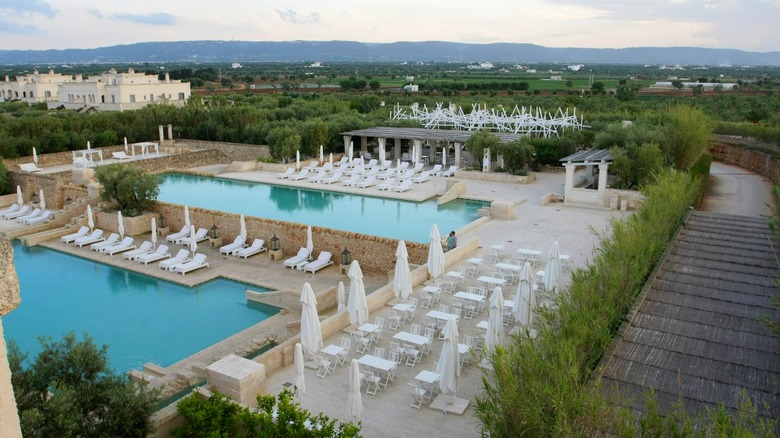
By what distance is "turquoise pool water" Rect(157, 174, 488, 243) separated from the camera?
20.9 metres

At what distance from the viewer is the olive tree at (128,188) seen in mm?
21594

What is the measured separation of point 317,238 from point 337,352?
824 cm

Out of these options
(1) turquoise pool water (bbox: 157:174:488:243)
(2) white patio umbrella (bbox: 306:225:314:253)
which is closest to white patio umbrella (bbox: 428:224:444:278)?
(2) white patio umbrella (bbox: 306:225:314:253)

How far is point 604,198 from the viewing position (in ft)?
70.9

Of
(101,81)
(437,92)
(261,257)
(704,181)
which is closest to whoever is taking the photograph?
(261,257)

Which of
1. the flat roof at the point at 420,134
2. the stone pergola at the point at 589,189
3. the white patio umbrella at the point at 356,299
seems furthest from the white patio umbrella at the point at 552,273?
the flat roof at the point at 420,134

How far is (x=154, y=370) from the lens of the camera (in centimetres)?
1111

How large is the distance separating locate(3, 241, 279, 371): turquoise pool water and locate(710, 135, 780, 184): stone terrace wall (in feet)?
75.6

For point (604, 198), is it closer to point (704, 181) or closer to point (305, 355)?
point (704, 181)

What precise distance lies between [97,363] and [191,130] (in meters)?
34.2

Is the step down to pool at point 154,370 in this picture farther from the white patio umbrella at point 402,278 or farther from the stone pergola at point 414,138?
the stone pergola at point 414,138

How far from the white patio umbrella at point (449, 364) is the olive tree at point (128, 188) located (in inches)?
650

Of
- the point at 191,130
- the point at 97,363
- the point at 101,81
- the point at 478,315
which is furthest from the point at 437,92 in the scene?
the point at 97,363

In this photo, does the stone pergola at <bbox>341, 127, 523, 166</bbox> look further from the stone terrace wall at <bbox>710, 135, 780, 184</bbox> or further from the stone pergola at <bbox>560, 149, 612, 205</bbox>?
the stone terrace wall at <bbox>710, 135, 780, 184</bbox>
